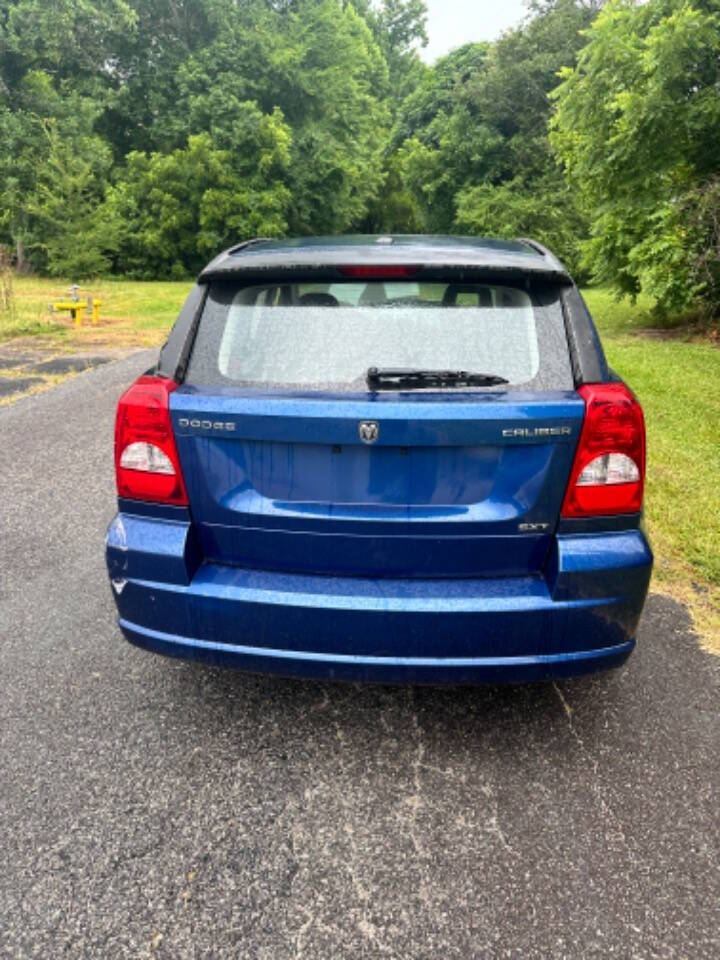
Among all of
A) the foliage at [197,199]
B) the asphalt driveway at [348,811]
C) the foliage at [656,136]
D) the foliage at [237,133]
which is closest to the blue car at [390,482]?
the asphalt driveway at [348,811]

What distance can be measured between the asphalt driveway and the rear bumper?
1.27ft

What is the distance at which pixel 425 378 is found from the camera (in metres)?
2.19

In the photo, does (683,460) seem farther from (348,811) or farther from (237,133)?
(237,133)

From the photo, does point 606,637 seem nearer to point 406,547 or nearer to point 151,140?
point 406,547

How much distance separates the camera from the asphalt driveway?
1.82 meters

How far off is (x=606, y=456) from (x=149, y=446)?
143 centimetres

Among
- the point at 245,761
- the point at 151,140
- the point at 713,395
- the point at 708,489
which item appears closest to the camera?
the point at 245,761

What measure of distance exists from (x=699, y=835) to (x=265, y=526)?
159cm

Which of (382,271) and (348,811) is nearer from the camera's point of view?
(348,811)

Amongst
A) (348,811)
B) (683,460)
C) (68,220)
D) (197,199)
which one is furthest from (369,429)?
(197,199)

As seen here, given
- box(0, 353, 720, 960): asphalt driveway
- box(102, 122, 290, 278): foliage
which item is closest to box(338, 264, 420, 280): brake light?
box(0, 353, 720, 960): asphalt driveway

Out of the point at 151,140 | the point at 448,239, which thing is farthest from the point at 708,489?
the point at 151,140

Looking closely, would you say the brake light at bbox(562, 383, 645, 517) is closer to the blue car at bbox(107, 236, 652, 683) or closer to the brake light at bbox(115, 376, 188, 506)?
the blue car at bbox(107, 236, 652, 683)

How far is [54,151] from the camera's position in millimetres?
26906
